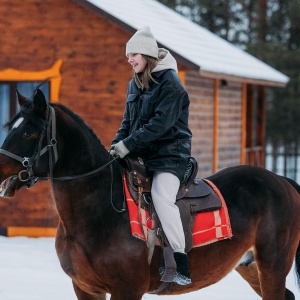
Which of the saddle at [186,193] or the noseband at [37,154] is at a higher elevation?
the noseband at [37,154]

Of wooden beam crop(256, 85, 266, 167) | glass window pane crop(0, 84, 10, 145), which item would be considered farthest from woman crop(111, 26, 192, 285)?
wooden beam crop(256, 85, 266, 167)

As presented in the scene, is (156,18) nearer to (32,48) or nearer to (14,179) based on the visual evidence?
(32,48)

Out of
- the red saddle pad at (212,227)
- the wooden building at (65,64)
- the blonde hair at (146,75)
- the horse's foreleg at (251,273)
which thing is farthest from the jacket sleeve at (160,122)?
Result: the wooden building at (65,64)

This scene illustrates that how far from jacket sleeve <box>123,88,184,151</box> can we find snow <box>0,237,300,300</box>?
2973 millimetres

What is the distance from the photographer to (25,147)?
5.25 m

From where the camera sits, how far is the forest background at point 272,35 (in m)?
30.9

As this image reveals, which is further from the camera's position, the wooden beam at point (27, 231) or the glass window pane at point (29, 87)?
the glass window pane at point (29, 87)

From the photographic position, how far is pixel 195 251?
19.3 ft

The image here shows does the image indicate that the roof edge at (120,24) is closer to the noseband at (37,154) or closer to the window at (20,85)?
the window at (20,85)

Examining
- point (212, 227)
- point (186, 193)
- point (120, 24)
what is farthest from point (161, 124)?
point (120, 24)

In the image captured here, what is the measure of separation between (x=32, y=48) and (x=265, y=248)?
319 inches

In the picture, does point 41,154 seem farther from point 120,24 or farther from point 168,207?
point 120,24

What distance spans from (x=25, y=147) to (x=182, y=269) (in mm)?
1346

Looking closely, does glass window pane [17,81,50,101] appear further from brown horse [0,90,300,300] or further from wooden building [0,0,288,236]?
brown horse [0,90,300,300]
